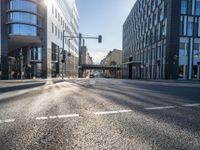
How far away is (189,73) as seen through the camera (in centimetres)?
3841

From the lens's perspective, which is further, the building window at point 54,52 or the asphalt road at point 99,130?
the building window at point 54,52

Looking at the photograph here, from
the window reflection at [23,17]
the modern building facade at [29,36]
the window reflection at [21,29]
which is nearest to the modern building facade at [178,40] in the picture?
the modern building facade at [29,36]

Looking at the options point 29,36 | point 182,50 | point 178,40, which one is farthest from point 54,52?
point 182,50

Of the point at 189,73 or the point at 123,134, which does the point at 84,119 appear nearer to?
the point at 123,134

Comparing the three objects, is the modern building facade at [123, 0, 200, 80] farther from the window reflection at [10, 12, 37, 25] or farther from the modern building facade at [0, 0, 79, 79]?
the window reflection at [10, 12, 37, 25]

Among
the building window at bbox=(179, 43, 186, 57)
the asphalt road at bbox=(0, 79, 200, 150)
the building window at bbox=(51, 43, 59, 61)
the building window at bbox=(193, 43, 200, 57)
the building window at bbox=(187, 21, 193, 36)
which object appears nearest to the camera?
the asphalt road at bbox=(0, 79, 200, 150)

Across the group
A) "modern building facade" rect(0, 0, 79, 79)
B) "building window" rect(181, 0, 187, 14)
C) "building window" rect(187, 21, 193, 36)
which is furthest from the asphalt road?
"building window" rect(181, 0, 187, 14)

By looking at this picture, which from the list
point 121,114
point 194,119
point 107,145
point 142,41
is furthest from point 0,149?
point 142,41

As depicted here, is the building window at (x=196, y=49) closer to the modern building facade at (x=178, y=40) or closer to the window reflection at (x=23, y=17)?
the modern building facade at (x=178, y=40)

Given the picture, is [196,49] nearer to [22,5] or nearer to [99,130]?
[22,5]

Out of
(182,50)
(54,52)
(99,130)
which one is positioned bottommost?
(99,130)

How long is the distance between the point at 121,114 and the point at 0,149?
3.44m

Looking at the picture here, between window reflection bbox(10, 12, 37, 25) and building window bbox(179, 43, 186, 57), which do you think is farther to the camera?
building window bbox(179, 43, 186, 57)

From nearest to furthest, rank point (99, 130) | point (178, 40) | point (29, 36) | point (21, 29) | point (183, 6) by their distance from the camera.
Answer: point (99, 130) < point (21, 29) < point (29, 36) < point (178, 40) < point (183, 6)
